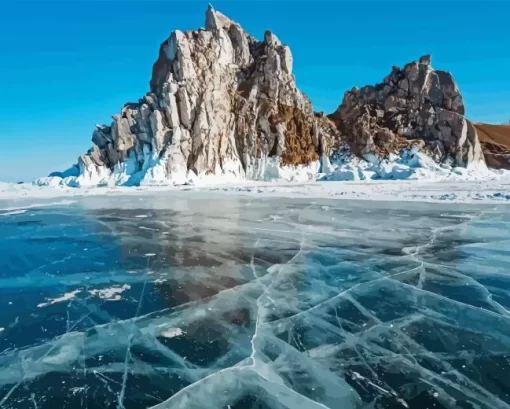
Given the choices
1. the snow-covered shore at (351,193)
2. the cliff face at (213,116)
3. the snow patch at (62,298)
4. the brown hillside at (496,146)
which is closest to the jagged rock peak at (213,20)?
the cliff face at (213,116)

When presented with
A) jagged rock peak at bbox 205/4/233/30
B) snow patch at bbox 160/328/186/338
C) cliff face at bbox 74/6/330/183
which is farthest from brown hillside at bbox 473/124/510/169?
snow patch at bbox 160/328/186/338

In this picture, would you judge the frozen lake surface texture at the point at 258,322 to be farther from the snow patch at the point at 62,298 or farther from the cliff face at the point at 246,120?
the cliff face at the point at 246,120

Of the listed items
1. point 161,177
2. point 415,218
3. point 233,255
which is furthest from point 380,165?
point 233,255

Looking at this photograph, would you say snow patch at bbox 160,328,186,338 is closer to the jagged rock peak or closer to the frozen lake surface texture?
the frozen lake surface texture

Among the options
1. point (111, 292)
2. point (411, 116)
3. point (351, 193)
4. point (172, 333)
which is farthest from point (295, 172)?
point (172, 333)

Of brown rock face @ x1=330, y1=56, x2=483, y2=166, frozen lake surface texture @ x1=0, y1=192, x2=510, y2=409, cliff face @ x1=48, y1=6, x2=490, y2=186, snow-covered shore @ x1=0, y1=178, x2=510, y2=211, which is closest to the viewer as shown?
frozen lake surface texture @ x1=0, y1=192, x2=510, y2=409

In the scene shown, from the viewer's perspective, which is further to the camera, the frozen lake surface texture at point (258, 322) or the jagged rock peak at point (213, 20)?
the jagged rock peak at point (213, 20)
